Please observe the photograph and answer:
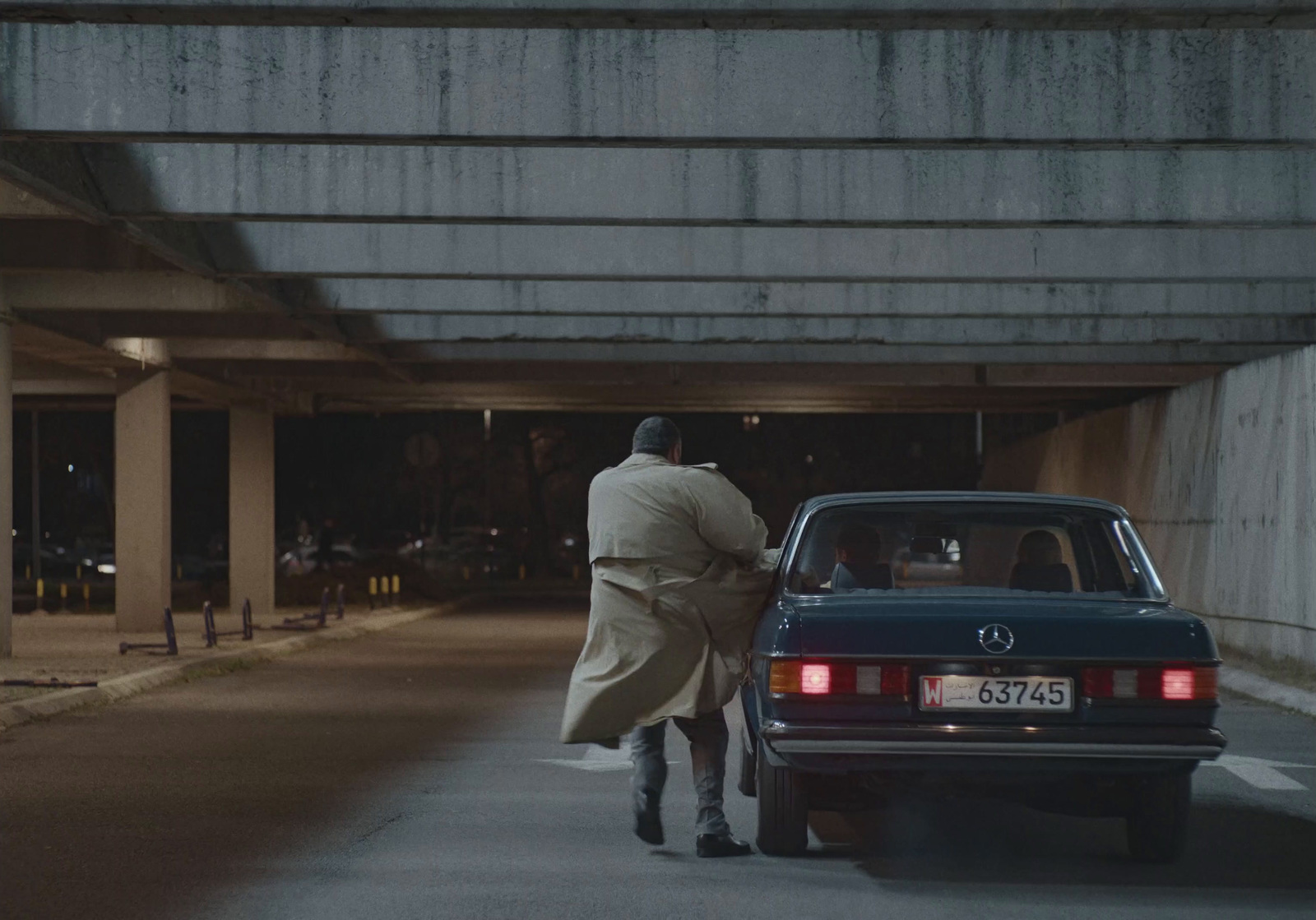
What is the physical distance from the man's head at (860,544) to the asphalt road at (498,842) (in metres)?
1.30

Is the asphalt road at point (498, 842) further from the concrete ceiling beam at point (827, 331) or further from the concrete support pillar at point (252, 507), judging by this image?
the concrete support pillar at point (252, 507)

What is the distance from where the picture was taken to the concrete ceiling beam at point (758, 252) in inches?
659

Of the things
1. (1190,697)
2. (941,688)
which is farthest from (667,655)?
(1190,697)

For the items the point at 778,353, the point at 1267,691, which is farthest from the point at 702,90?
the point at 778,353

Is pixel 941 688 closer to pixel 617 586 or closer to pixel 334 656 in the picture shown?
pixel 617 586

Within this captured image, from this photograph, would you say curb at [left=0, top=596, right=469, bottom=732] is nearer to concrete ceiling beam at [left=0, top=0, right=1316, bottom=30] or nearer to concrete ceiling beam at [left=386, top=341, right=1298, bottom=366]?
concrete ceiling beam at [left=386, top=341, right=1298, bottom=366]

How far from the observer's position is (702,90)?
10.9 m

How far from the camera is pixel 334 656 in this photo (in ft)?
75.3

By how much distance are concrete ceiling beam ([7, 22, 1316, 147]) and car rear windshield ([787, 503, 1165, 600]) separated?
3405 millimetres

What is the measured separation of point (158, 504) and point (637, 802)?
22.2m

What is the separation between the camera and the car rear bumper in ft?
21.8

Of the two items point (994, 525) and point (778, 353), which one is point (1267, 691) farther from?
point (778, 353)

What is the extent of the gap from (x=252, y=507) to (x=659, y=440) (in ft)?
94.4

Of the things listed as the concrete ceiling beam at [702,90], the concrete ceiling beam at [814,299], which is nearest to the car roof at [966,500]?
the concrete ceiling beam at [702,90]
